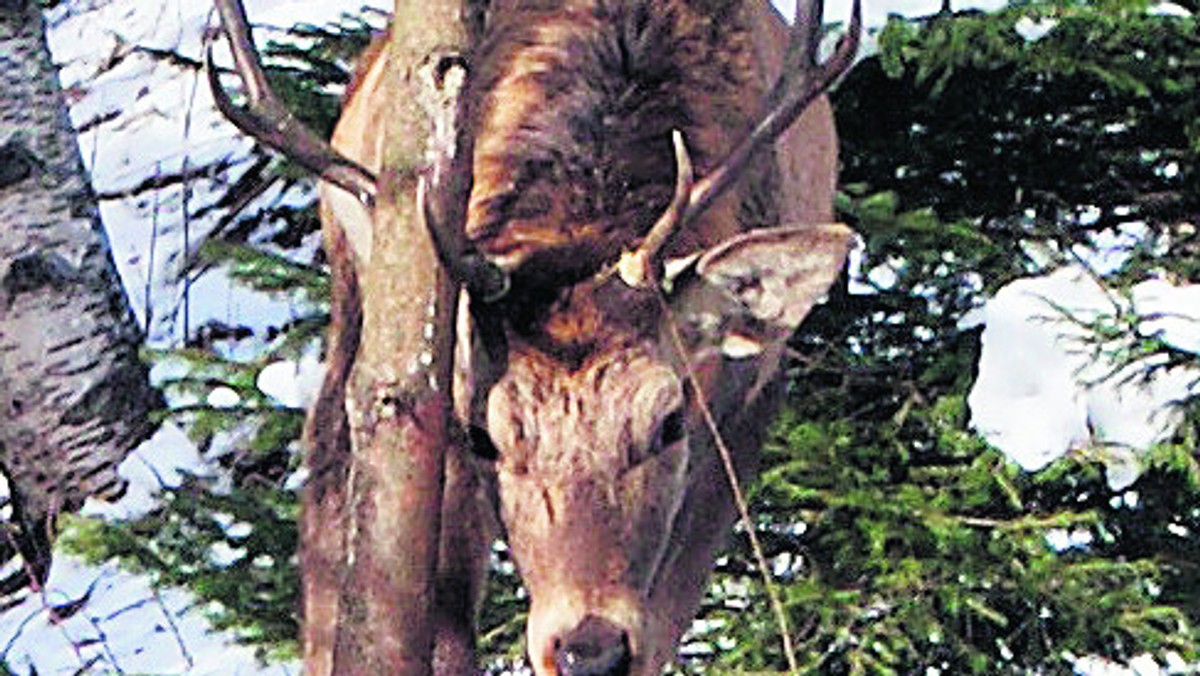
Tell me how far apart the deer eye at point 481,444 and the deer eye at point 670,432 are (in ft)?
0.92

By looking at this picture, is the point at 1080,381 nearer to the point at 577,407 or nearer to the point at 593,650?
the point at 577,407

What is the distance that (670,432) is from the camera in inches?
195

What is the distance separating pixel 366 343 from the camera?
3.99m

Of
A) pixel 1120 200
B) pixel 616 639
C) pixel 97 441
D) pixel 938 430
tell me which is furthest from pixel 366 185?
pixel 97 441

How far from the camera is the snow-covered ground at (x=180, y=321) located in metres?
5.99

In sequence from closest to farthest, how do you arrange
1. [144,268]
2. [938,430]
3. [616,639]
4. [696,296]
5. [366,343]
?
[366,343] → [616,639] → [696,296] → [938,430] → [144,268]

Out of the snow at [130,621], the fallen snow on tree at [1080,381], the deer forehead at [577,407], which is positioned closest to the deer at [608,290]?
the deer forehead at [577,407]

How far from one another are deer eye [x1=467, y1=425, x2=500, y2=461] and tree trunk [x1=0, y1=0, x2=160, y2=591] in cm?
336

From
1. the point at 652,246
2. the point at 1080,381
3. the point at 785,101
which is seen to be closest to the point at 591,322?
the point at 652,246

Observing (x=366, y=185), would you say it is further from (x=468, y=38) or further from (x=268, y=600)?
(x=268, y=600)

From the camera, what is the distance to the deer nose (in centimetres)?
459

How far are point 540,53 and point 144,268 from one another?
4.87 meters

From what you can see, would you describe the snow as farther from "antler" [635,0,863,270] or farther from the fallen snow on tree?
"antler" [635,0,863,270]

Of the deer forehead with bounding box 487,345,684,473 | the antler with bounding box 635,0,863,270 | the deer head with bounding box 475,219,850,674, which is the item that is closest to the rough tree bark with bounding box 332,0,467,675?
the deer head with bounding box 475,219,850,674
